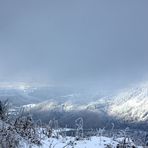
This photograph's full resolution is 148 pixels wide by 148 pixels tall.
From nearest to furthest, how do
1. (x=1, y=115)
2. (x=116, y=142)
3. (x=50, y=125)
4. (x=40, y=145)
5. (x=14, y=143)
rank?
(x=14, y=143), (x=40, y=145), (x=1, y=115), (x=116, y=142), (x=50, y=125)

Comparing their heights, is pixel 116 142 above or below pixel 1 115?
below

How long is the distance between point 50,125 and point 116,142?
18.9ft

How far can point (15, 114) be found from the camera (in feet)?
76.5

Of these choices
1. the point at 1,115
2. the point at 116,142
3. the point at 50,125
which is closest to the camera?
the point at 1,115

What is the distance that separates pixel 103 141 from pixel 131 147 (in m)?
2.33

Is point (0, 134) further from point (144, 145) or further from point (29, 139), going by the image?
point (144, 145)

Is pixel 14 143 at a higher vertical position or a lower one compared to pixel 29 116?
lower

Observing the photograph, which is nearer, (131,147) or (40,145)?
(40,145)

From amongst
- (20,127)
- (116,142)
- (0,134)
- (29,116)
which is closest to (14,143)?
(0,134)

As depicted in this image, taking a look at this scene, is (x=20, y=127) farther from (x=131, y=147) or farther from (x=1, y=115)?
(x=131, y=147)

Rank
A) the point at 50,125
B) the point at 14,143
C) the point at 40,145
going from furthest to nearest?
the point at 50,125 < the point at 40,145 < the point at 14,143

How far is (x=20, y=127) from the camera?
21766mm

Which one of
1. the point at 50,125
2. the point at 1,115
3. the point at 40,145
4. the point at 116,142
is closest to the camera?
the point at 40,145

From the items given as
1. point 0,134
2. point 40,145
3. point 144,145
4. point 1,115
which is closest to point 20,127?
point 1,115
